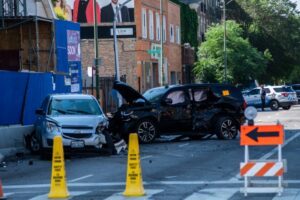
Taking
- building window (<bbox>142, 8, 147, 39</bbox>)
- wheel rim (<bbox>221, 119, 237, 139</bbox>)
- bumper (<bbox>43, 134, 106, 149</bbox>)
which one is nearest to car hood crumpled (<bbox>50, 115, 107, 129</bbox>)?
bumper (<bbox>43, 134, 106, 149</bbox>)

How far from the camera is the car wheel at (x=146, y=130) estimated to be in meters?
25.8

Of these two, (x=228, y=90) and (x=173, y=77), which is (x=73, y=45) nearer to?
(x=228, y=90)

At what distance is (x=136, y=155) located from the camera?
13492mm

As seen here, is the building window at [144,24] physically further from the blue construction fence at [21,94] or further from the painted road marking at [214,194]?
the painted road marking at [214,194]

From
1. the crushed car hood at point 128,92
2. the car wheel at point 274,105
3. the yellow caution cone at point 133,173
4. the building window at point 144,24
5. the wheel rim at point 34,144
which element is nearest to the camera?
the yellow caution cone at point 133,173

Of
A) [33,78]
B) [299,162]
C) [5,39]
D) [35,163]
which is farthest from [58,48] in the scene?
[299,162]

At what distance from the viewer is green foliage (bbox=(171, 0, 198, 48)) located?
67738 millimetres

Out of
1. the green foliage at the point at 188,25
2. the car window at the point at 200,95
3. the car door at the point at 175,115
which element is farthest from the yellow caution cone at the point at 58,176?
the green foliage at the point at 188,25

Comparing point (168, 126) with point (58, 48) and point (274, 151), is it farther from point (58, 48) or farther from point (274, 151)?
point (58, 48)

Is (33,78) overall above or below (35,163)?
above

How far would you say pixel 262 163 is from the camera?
13102mm

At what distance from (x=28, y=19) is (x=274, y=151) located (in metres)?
12.6

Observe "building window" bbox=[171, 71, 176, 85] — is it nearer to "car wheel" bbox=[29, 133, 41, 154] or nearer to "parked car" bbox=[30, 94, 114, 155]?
"car wheel" bbox=[29, 133, 41, 154]

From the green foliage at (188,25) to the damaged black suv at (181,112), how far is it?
39479 mm
